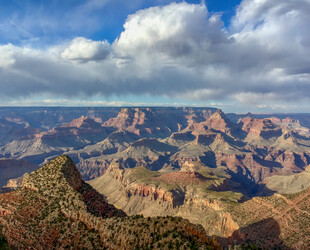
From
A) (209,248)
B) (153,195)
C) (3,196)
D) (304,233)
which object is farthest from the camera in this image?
(153,195)

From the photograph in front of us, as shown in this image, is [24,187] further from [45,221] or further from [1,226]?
[45,221]

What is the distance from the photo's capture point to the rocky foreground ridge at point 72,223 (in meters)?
33.1

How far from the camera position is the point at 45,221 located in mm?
41938

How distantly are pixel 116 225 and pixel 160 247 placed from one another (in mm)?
9530

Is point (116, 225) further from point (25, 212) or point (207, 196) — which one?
point (207, 196)

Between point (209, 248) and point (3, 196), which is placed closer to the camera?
point (209, 248)

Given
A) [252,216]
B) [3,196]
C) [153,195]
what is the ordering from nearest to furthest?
[3,196]
[252,216]
[153,195]

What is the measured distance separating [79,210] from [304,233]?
61.5 metres

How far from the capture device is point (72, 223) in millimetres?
41000

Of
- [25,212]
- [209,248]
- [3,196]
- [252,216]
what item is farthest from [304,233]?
[3,196]

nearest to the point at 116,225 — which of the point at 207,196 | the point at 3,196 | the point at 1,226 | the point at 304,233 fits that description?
the point at 1,226

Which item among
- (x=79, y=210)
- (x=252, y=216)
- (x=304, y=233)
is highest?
(x=79, y=210)

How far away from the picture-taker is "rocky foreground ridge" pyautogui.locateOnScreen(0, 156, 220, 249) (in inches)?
1304

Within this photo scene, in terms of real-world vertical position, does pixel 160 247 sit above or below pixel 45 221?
above
